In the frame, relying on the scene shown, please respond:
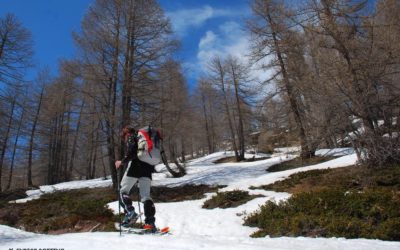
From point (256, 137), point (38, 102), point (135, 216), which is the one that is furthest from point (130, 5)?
point (256, 137)

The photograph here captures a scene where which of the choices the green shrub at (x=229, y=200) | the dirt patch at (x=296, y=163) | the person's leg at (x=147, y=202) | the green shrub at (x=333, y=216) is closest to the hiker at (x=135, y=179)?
the person's leg at (x=147, y=202)

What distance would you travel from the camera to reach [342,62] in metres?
11.1

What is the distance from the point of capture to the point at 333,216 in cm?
734

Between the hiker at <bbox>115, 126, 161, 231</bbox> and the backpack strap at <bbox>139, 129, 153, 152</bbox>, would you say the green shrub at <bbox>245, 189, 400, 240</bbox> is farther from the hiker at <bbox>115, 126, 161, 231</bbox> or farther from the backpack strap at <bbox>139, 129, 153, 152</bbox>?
the backpack strap at <bbox>139, 129, 153, 152</bbox>

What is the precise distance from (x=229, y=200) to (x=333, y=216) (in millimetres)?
4780

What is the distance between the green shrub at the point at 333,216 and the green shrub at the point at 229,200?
207 cm

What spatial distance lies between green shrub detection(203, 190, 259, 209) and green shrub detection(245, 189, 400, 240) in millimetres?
2068

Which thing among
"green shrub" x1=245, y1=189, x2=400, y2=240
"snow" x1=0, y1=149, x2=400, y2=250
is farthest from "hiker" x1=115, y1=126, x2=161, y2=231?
"green shrub" x1=245, y1=189, x2=400, y2=240

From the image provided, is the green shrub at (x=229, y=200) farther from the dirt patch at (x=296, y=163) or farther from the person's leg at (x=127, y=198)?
the dirt patch at (x=296, y=163)

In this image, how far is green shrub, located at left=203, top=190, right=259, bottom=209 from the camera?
11.4m

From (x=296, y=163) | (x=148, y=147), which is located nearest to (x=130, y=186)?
(x=148, y=147)

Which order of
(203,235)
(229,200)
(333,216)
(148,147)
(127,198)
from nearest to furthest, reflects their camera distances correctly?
(148,147) < (127,198) < (203,235) < (333,216) < (229,200)

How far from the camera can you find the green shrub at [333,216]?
20.4 feet

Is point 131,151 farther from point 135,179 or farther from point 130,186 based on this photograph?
point 130,186
